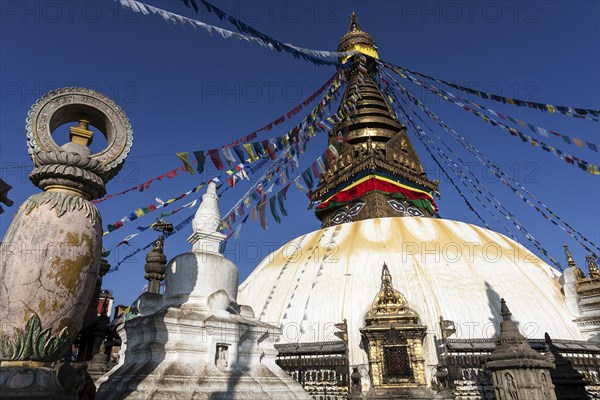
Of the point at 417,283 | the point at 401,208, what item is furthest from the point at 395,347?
the point at 401,208

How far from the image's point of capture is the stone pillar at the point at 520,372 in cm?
618

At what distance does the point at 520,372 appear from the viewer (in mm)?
6312

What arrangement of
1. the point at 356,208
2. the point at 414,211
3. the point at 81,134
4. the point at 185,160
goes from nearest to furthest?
the point at 81,134
the point at 185,160
the point at 356,208
the point at 414,211

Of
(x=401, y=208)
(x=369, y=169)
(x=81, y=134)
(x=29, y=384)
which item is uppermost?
(x=369, y=169)

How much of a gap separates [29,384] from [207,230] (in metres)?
4.00

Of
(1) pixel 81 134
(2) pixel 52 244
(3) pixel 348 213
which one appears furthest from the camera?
(3) pixel 348 213

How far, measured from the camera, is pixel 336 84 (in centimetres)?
1672

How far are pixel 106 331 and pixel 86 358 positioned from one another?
2.76 ft

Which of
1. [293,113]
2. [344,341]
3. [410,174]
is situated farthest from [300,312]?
[410,174]

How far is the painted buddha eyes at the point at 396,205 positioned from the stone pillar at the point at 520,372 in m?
13.5

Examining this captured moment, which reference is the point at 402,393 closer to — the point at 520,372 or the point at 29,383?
the point at 520,372

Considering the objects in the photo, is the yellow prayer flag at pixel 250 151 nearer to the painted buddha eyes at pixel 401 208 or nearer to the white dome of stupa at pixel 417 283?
the white dome of stupa at pixel 417 283

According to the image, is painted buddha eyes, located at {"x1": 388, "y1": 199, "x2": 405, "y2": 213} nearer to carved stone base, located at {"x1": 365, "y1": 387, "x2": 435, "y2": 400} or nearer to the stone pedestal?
carved stone base, located at {"x1": 365, "y1": 387, "x2": 435, "y2": 400}

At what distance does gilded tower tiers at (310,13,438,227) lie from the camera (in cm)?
2019
